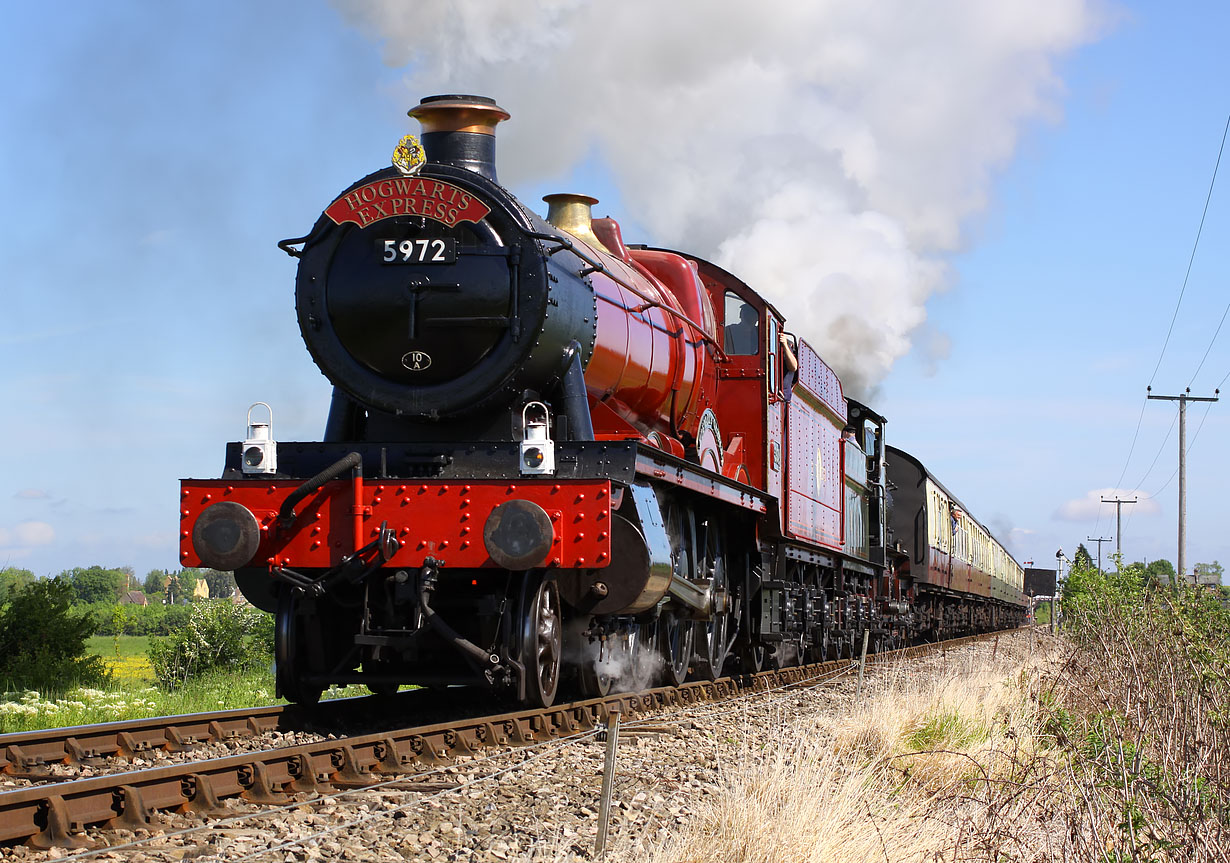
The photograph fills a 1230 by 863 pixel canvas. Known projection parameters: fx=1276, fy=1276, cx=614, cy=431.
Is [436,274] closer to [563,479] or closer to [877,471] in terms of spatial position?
[563,479]

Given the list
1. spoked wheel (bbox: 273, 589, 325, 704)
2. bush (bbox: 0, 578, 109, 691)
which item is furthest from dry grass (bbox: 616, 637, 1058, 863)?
bush (bbox: 0, 578, 109, 691)

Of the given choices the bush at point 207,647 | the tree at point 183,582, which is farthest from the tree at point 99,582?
the bush at point 207,647

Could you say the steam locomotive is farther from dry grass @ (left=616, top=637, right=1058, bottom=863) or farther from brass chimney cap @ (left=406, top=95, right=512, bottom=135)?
dry grass @ (left=616, top=637, right=1058, bottom=863)

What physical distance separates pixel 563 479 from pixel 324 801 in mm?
2685

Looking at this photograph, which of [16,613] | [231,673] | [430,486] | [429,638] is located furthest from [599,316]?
[231,673]

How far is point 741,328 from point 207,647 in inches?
345

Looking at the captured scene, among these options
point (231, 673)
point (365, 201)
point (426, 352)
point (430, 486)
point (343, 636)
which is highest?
point (365, 201)

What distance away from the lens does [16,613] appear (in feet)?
41.6

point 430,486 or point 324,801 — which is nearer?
point 324,801

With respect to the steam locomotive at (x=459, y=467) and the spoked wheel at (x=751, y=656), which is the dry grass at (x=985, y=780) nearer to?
the steam locomotive at (x=459, y=467)

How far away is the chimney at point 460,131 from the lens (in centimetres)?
891

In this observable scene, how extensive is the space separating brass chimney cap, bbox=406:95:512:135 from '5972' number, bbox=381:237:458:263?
109 cm

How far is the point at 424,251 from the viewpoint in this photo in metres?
8.30

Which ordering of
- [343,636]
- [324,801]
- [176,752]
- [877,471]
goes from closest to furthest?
Result: [324,801] < [176,752] < [343,636] < [877,471]
